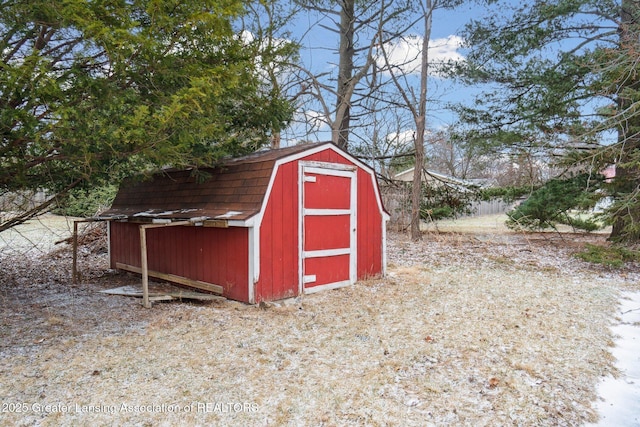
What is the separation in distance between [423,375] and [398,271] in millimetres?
4412

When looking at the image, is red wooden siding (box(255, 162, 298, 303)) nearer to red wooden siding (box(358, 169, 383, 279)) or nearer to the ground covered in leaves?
the ground covered in leaves

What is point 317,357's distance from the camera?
3.43 m

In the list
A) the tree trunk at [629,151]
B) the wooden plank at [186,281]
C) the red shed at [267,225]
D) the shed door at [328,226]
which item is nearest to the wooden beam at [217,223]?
the red shed at [267,225]

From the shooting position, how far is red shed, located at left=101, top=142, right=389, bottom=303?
5.00 m

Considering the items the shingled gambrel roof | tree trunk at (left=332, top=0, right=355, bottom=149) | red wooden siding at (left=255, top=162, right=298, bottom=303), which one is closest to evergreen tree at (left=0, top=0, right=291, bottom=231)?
the shingled gambrel roof

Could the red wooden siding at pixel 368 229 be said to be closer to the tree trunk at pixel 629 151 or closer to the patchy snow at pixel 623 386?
the patchy snow at pixel 623 386

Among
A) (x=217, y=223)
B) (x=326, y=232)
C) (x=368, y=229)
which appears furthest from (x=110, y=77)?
(x=368, y=229)

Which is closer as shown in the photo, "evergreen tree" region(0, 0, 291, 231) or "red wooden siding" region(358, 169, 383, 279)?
"evergreen tree" region(0, 0, 291, 231)

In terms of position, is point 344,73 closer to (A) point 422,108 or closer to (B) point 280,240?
(A) point 422,108

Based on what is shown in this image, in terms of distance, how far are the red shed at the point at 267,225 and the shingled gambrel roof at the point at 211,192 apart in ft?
0.06

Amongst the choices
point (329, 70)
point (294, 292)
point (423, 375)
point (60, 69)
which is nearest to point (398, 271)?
point (294, 292)

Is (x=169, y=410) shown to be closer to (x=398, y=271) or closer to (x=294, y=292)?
(x=294, y=292)

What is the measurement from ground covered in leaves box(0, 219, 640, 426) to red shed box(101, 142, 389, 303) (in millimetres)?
385

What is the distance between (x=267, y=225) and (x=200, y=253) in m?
1.26
